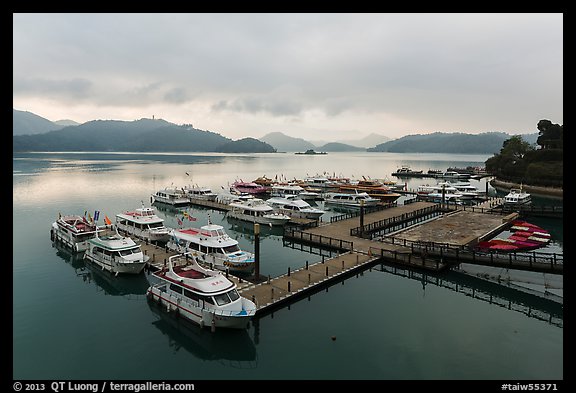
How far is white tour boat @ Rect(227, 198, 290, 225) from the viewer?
63.3m

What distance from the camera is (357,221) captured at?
60031 millimetres

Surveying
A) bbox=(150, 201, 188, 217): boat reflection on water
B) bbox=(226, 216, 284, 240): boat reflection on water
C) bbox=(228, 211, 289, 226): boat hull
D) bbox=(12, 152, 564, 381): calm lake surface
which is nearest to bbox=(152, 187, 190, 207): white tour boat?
bbox=(150, 201, 188, 217): boat reflection on water

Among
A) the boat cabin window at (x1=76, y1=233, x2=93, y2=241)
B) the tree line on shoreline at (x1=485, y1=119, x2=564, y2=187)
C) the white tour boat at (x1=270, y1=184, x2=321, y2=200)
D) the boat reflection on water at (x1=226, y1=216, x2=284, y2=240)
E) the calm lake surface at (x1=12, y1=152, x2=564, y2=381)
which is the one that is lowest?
the calm lake surface at (x1=12, y1=152, x2=564, y2=381)

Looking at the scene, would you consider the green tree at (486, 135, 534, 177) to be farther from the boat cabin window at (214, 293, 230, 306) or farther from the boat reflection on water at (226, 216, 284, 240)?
the boat cabin window at (214, 293, 230, 306)

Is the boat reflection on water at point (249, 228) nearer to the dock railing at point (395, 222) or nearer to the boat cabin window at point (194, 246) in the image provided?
the dock railing at point (395, 222)

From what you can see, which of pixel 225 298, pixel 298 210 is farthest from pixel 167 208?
pixel 225 298

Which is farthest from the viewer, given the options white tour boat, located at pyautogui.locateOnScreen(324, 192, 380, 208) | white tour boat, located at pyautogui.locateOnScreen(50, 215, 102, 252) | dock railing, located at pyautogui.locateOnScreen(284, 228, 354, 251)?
white tour boat, located at pyautogui.locateOnScreen(324, 192, 380, 208)

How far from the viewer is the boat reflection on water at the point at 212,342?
24281mm

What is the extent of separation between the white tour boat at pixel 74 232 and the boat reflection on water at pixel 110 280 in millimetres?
2626

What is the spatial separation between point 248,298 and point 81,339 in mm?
12510

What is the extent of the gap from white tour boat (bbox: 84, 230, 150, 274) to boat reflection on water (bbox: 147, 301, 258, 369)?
36.2 ft

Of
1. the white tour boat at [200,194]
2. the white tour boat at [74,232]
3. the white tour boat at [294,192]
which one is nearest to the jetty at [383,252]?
the white tour boat at [74,232]

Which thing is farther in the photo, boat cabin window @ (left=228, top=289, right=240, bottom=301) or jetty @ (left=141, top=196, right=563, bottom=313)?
jetty @ (left=141, top=196, right=563, bottom=313)
